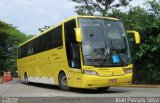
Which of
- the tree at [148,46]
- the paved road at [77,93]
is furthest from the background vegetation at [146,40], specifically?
the paved road at [77,93]

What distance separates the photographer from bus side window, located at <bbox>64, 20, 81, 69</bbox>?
60.9 ft

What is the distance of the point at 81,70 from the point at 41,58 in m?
6.80

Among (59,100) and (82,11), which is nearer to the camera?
(59,100)

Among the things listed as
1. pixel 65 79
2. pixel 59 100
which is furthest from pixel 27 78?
pixel 59 100

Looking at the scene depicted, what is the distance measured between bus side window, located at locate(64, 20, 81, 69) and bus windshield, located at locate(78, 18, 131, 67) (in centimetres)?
47

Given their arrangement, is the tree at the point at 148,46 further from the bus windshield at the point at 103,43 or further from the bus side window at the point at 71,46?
the bus side window at the point at 71,46

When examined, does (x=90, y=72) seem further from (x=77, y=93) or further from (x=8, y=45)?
(x=8, y=45)

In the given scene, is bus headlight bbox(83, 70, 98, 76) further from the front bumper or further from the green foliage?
the green foliage

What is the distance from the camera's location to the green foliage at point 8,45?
62.5 meters

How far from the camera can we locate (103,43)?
18.5m

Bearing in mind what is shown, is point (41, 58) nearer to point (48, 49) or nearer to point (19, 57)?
point (48, 49)

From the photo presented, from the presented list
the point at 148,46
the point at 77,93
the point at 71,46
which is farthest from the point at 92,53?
the point at 148,46

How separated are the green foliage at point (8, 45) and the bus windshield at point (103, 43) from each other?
4398 cm

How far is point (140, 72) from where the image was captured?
2828 cm
